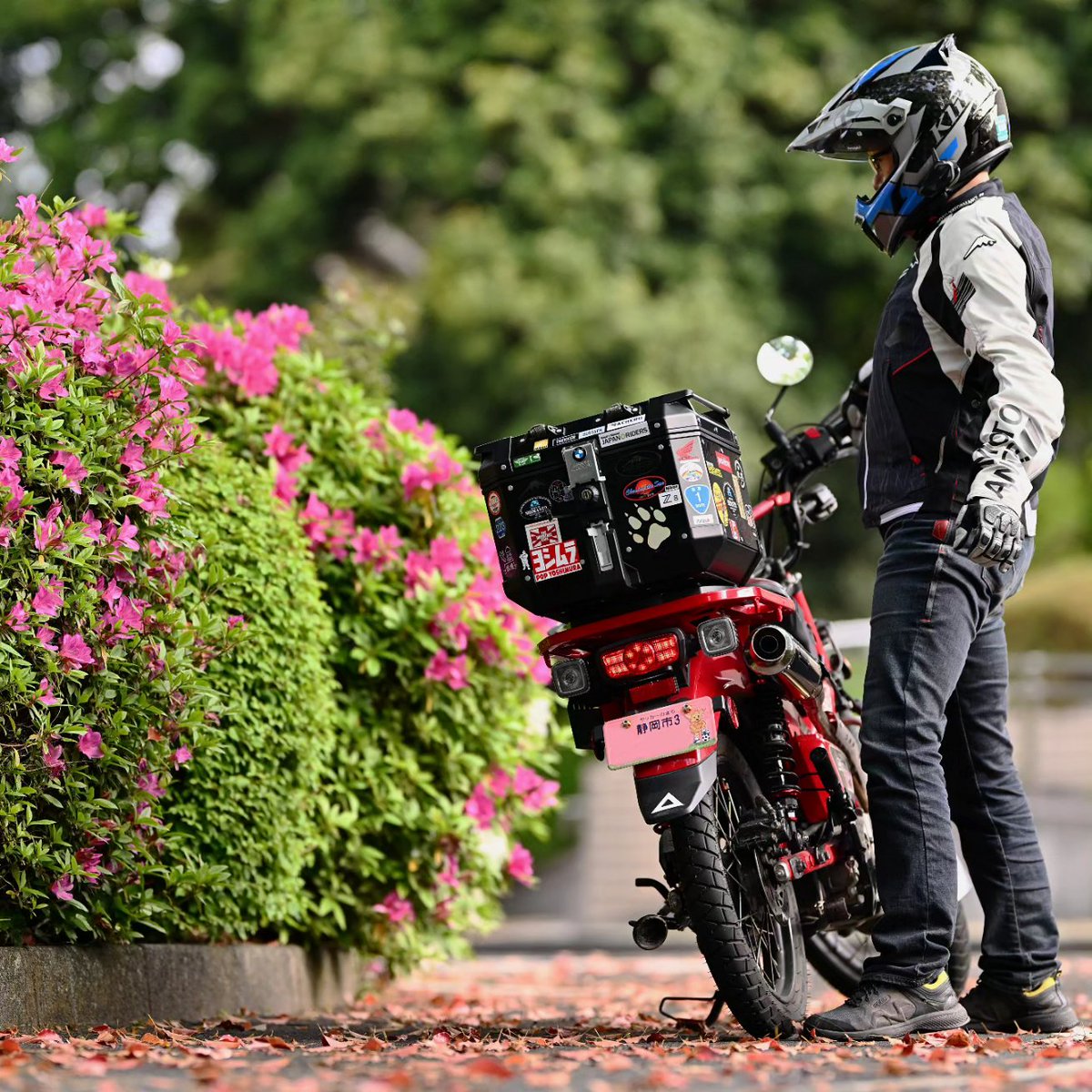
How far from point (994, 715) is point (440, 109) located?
15.1 m

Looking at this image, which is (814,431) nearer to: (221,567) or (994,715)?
(994,715)

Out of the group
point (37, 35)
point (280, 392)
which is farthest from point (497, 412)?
point (280, 392)

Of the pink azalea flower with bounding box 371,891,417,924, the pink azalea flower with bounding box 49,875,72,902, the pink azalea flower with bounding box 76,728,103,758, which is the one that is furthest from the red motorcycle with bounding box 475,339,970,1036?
the pink azalea flower with bounding box 371,891,417,924

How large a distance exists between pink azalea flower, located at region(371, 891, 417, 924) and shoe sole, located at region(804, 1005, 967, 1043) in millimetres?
1947

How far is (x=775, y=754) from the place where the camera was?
14.9ft

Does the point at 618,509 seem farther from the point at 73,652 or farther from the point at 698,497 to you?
the point at 73,652

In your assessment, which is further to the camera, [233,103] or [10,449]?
[233,103]

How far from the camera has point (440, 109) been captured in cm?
1880

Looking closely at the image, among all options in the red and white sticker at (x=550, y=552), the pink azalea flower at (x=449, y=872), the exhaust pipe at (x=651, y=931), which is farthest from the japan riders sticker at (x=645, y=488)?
the pink azalea flower at (x=449, y=872)

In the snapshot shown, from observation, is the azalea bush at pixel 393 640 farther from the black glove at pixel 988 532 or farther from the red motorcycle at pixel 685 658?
the black glove at pixel 988 532

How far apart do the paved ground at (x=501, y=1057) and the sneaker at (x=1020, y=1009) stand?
3.4 inches

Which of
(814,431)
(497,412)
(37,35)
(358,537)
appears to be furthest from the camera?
(37,35)

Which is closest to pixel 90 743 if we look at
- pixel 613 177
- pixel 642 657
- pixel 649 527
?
pixel 642 657

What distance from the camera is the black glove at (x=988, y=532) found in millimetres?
4078
